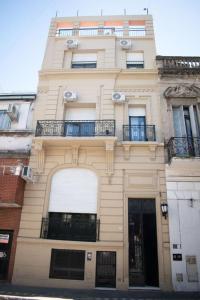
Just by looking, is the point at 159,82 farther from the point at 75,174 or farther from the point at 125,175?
the point at 75,174

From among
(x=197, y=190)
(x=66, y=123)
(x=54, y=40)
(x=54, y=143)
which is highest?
(x=54, y=40)

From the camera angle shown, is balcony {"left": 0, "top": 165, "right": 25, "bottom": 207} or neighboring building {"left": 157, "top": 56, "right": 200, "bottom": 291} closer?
neighboring building {"left": 157, "top": 56, "right": 200, "bottom": 291}

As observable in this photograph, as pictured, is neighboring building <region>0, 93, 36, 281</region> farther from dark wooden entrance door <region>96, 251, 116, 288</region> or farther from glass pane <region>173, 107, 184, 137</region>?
glass pane <region>173, 107, 184, 137</region>

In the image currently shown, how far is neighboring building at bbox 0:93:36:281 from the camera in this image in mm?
9039

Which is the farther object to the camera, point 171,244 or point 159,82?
point 159,82

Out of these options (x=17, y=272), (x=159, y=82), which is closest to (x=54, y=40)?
(x=159, y=82)

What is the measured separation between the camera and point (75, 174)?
10.3 meters

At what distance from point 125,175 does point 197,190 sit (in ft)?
10.1

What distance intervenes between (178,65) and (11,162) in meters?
9.95

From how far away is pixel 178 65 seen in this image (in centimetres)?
1201

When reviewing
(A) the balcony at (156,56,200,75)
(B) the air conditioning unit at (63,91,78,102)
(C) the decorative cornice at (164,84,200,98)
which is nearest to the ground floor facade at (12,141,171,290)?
(B) the air conditioning unit at (63,91,78,102)

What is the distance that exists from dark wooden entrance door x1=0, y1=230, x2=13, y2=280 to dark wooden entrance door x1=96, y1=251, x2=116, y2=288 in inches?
143

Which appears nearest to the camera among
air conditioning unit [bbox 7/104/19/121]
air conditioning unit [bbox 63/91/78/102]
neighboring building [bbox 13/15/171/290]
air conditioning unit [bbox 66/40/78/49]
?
neighboring building [bbox 13/15/171/290]

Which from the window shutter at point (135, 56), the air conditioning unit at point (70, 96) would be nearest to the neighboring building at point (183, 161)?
the window shutter at point (135, 56)
